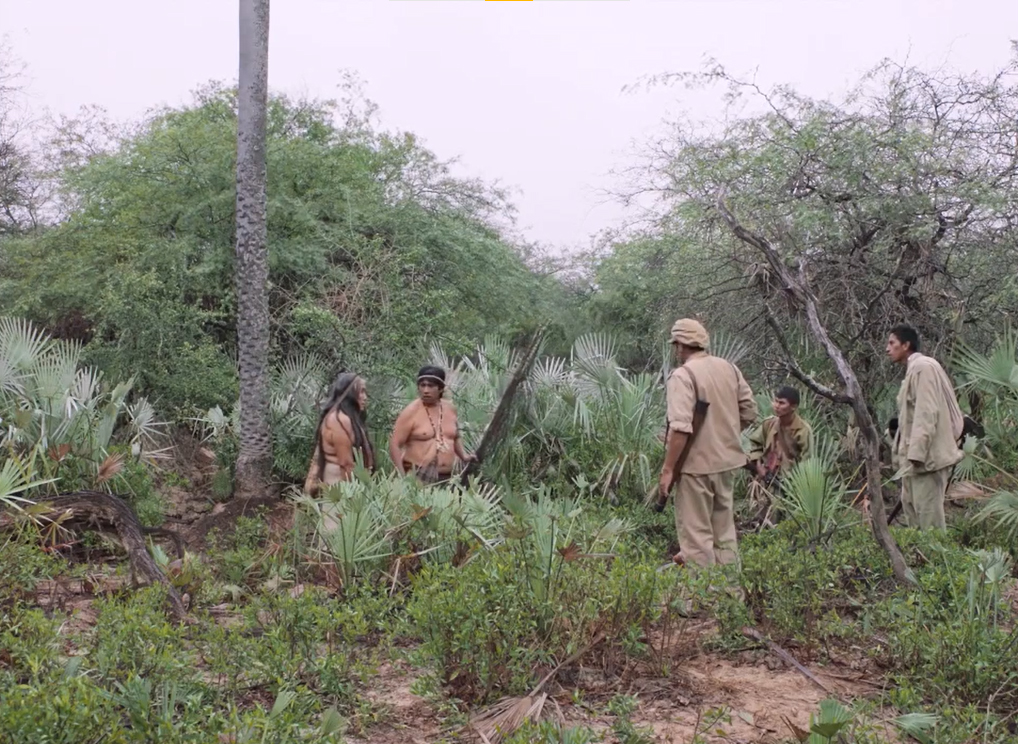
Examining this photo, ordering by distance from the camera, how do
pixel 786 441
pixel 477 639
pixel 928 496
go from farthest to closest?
pixel 786 441, pixel 928 496, pixel 477 639

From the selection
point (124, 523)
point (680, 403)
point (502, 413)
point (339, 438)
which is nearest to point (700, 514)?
point (680, 403)

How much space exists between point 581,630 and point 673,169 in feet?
32.1

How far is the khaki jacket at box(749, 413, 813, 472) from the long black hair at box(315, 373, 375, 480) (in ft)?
10.8

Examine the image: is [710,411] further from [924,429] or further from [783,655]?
[783,655]

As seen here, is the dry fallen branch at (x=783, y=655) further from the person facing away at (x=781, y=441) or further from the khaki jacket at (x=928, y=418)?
the person facing away at (x=781, y=441)

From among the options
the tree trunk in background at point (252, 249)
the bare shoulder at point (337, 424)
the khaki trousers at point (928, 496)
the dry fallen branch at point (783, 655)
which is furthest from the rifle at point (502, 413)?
the dry fallen branch at point (783, 655)

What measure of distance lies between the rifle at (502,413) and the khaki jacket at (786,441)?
2.00 metres

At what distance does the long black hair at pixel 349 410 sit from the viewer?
7.46 metres

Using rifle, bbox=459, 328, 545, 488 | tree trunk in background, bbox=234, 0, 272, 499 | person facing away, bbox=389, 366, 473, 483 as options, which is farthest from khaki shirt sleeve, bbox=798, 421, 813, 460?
tree trunk in background, bbox=234, 0, 272, 499

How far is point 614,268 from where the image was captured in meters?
23.2

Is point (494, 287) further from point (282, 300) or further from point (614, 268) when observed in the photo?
point (614, 268)

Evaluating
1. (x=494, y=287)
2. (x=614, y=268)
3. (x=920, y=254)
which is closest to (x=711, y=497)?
(x=920, y=254)

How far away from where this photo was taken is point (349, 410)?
752cm

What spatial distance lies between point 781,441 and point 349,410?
11.6 ft
